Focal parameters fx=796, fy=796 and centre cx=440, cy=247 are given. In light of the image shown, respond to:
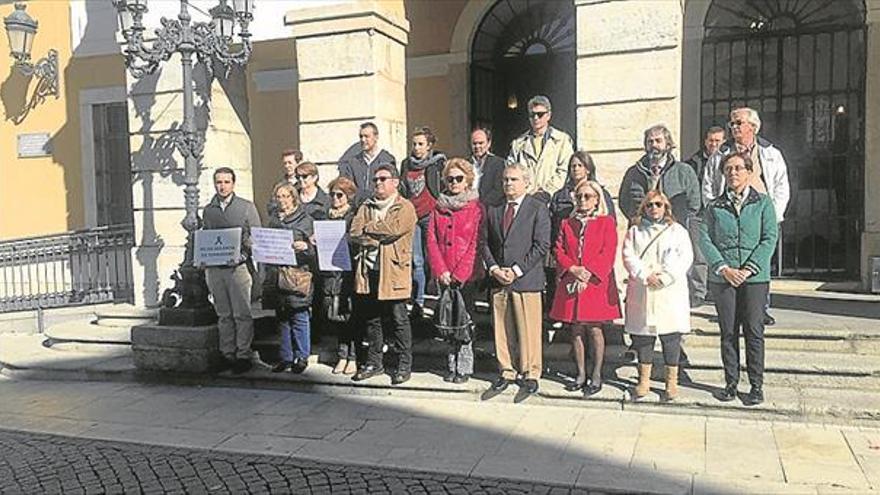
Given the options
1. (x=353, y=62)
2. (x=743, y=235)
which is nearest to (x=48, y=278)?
(x=353, y=62)

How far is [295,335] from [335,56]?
333 centimetres

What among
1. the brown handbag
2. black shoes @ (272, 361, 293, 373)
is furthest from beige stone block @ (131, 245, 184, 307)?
the brown handbag

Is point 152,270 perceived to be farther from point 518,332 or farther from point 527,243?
point 527,243

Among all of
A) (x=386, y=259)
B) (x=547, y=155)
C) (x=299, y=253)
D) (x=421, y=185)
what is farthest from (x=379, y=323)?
(x=547, y=155)

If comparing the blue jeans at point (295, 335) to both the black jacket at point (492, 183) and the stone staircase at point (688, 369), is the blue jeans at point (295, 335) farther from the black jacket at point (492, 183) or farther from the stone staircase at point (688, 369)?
the black jacket at point (492, 183)

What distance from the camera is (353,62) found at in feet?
28.8

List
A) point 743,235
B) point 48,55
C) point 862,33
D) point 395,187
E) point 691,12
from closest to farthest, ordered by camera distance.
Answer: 1. point 743,235
2. point 395,187
3. point 862,33
4. point 691,12
5. point 48,55

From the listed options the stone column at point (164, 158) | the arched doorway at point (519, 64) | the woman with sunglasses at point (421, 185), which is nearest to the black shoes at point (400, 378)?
the woman with sunglasses at point (421, 185)

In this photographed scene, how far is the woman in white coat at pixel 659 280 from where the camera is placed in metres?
6.00

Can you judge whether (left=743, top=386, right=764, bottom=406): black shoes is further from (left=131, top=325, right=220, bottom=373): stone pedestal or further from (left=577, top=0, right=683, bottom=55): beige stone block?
(left=131, top=325, right=220, bottom=373): stone pedestal

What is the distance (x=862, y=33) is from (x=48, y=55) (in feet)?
38.5

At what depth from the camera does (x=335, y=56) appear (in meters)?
8.84

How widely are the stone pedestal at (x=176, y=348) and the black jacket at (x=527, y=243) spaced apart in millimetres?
2932

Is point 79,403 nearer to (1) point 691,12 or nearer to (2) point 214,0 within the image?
(2) point 214,0
